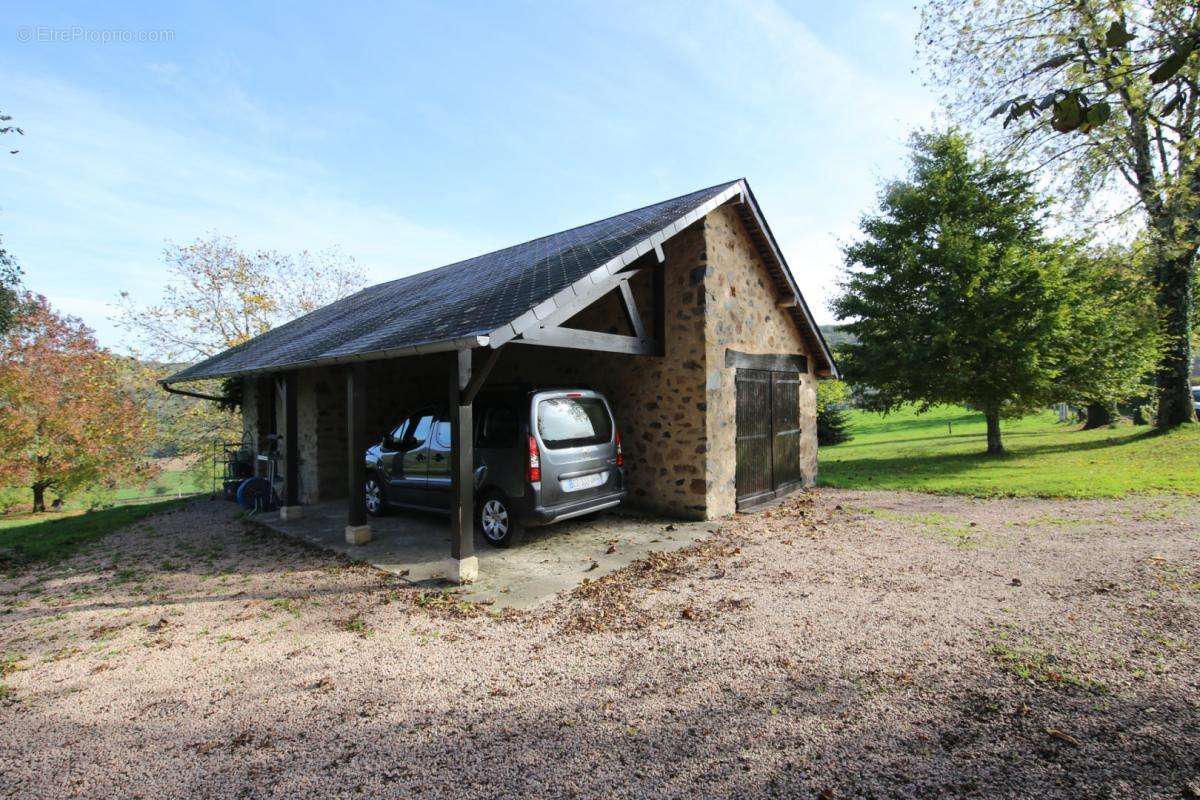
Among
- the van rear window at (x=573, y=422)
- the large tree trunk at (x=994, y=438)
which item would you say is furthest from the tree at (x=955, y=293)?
the van rear window at (x=573, y=422)

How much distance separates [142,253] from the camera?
2070 centimetres

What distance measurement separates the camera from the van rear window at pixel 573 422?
236 inches

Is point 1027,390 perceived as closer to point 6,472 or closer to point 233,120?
point 233,120

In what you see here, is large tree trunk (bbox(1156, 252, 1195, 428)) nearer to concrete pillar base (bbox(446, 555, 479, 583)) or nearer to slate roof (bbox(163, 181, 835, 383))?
slate roof (bbox(163, 181, 835, 383))

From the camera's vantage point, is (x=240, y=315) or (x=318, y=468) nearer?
(x=318, y=468)

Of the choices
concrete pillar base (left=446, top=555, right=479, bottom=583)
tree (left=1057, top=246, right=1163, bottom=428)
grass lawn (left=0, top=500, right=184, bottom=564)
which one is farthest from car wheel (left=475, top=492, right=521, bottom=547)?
tree (left=1057, top=246, right=1163, bottom=428)

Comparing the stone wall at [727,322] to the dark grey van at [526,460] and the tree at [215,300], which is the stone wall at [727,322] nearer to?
the dark grey van at [526,460]

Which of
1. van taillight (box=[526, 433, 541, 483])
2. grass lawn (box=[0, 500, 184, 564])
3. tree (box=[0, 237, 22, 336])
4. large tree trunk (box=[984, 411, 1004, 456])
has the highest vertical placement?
tree (box=[0, 237, 22, 336])

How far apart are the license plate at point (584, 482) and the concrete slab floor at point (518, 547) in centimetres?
66

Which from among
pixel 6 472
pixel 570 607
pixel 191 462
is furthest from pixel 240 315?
pixel 570 607

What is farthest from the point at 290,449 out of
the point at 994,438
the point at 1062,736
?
the point at 994,438

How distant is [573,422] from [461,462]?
170cm

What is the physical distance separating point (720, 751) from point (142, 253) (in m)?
26.8

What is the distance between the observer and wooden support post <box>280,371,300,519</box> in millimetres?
7488
